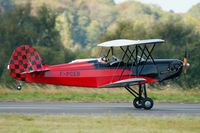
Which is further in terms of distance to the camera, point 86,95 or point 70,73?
point 86,95

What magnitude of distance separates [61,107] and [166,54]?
27067mm

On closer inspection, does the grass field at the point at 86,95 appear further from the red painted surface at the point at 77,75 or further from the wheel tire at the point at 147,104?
the wheel tire at the point at 147,104

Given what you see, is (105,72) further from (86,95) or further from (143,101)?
(86,95)

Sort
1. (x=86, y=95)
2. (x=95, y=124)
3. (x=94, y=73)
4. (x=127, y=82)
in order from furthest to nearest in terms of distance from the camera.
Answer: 1. (x=86, y=95)
2. (x=94, y=73)
3. (x=127, y=82)
4. (x=95, y=124)

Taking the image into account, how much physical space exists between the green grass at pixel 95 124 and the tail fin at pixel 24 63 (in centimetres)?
543

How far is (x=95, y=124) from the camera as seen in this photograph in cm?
2108

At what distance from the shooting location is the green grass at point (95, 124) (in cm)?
1966

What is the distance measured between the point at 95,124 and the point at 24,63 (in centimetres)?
846

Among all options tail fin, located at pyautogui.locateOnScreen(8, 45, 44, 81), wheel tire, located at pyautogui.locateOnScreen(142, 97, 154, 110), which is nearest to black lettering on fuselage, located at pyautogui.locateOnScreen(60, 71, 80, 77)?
tail fin, located at pyautogui.locateOnScreen(8, 45, 44, 81)

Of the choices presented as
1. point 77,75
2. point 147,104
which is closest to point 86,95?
point 77,75

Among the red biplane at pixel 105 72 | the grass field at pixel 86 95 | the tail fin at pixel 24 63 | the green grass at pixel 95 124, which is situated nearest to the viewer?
the green grass at pixel 95 124

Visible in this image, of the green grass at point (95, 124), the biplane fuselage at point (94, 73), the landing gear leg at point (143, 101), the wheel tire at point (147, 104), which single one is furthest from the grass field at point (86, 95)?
the green grass at point (95, 124)

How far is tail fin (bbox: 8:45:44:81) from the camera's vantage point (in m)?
28.8

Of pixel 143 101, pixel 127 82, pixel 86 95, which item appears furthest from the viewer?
pixel 86 95
